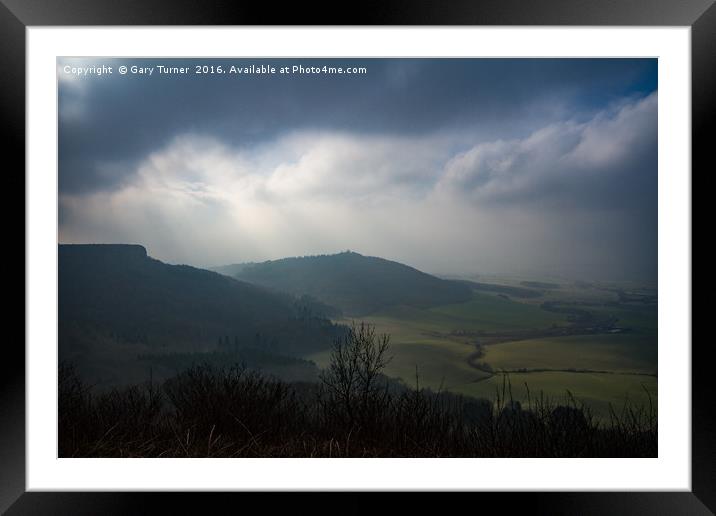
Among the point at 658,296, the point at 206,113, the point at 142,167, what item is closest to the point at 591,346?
the point at 658,296

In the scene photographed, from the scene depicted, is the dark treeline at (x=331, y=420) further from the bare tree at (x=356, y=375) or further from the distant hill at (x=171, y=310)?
the distant hill at (x=171, y=310)

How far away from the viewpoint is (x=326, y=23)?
166 cm

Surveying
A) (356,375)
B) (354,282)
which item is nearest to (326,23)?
(354,282)

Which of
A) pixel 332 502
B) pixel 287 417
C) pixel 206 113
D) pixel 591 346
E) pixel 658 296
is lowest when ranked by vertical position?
pixel 332 502

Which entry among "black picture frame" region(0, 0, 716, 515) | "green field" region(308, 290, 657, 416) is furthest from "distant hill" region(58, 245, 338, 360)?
"black picture frame" region(0, 0, 716, 515)

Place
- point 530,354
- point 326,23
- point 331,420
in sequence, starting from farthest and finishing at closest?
1. point 530,354
2. point 331,420
3. point 326,23

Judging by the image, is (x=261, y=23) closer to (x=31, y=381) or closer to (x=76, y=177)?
(x=76, y=177)

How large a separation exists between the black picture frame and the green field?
1.39ft

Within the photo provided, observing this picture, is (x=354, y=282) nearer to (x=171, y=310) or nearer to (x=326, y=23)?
(x=171, y=310)

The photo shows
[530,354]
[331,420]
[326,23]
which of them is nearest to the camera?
[326,23]

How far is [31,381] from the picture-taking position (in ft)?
5.82

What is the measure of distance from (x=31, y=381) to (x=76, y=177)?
1.03 m

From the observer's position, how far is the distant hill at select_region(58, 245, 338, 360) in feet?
6.89

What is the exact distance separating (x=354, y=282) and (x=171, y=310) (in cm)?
104
